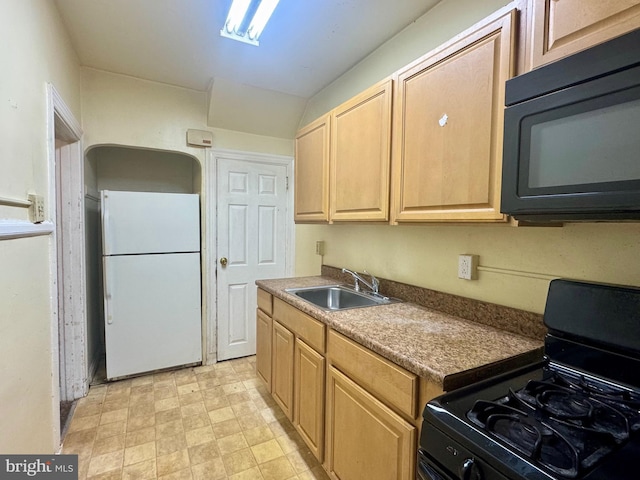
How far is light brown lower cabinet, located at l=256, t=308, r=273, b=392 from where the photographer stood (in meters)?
2.18

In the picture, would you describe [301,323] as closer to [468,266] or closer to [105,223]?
[468,266]

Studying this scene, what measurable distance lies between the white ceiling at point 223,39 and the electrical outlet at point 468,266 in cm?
135

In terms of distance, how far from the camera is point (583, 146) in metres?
0.78

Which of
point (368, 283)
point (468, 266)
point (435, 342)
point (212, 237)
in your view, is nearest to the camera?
point (435, 342)

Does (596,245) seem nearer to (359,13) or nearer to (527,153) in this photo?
(527,153)

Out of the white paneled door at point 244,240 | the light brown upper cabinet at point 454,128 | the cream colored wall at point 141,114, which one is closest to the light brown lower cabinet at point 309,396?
the light brown upper cabinet at point 454,128

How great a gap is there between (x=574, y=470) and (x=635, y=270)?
0.77 m

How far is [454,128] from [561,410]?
3.20 feet

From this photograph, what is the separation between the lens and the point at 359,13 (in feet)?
5.59

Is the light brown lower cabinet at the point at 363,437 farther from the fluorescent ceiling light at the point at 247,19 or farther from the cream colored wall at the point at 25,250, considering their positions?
the fluorescent ceiling light at the point at 247,19

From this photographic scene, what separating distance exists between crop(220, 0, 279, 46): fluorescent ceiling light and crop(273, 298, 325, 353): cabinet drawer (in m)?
1.62

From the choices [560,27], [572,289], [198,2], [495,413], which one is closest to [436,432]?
[495,413]

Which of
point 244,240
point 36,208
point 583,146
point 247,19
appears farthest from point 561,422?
point 244,240

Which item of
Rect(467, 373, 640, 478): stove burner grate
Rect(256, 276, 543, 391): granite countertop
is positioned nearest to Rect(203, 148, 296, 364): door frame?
Rect(256, 276, 543, 391): granite countertop
